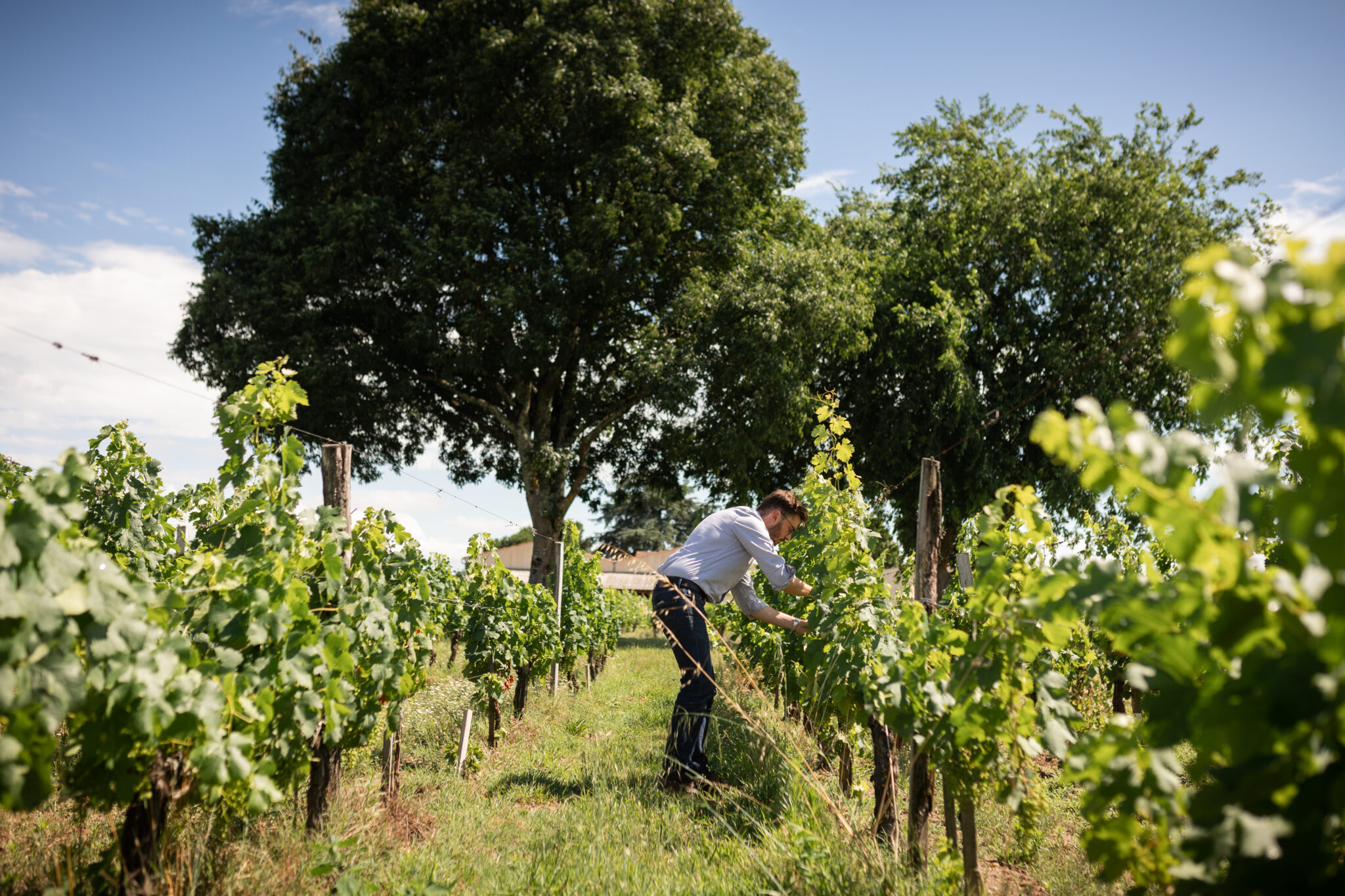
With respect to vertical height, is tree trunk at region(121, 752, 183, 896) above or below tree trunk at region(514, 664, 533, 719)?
above

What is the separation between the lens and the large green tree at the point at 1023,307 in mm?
15773

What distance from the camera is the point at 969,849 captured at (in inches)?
112

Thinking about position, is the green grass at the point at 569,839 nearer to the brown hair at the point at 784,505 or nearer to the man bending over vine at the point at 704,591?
the man bending over vine at the point at 704,591

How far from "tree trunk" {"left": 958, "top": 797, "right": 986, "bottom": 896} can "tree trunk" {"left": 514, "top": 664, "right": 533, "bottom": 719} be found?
5635mm

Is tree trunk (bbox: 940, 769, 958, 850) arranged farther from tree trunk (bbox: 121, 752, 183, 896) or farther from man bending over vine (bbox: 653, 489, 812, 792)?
tree trunk (bbox: 121, 752, 183, 896)

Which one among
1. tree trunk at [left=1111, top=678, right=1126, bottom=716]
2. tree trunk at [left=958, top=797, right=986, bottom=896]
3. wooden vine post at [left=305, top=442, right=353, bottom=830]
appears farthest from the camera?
tree trunk at [left=1111, top=678, right=1126, bottom=716]

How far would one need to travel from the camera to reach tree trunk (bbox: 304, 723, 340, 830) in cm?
349

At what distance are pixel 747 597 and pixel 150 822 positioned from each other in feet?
11.0

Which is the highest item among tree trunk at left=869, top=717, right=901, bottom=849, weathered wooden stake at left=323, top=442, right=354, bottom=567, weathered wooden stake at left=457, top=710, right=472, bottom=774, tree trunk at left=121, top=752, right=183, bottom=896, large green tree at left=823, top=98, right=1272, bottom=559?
large green tree at left=823, top=98, right=1272, bottom=559

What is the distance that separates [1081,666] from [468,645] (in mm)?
5262

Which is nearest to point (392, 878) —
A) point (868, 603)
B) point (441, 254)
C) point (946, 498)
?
point (868, 603)

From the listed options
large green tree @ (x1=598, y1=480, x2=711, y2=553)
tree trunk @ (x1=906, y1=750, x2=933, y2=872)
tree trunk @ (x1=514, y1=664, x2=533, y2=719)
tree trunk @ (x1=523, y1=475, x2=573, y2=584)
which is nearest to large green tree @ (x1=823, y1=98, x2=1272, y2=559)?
tree trunk @ (x1=523, y1=475, x2=573, y2=584)

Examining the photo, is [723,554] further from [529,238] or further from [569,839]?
[529,238]

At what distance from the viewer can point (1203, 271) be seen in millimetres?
1254
